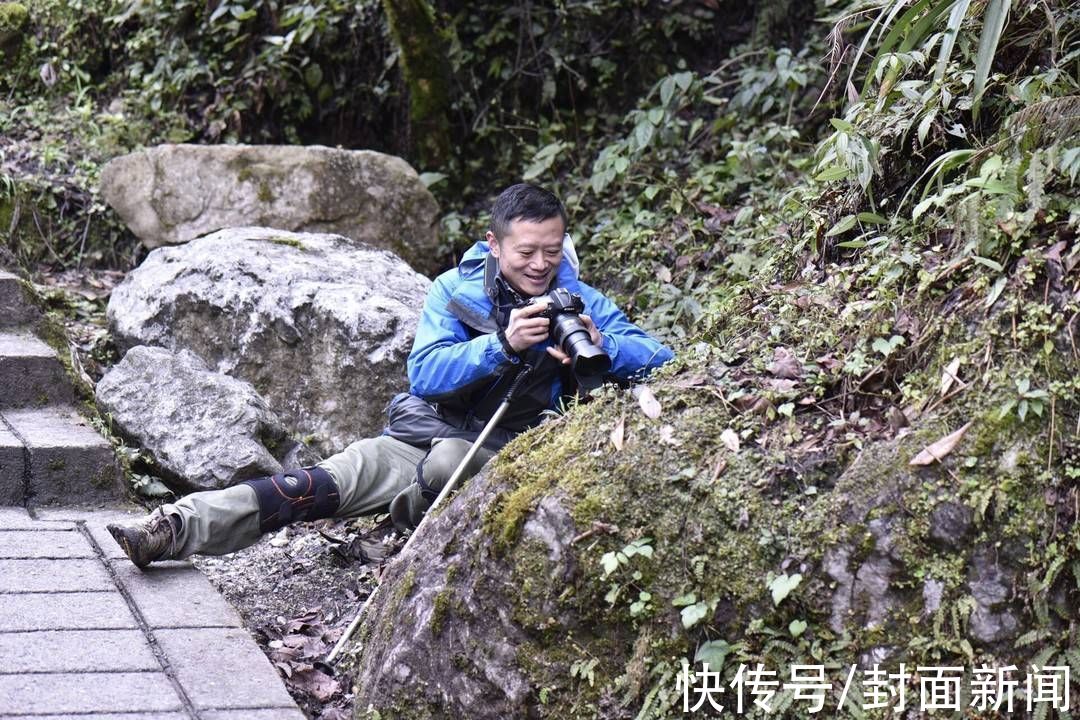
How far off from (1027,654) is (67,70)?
7.95 m

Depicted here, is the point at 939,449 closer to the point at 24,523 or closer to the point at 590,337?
the point at 590,337

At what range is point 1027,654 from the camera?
277cm

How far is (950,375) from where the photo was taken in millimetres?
3027

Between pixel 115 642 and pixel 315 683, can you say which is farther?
pixel 315 683

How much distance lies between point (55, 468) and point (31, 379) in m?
0.73

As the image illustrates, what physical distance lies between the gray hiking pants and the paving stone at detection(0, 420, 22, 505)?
0.92m

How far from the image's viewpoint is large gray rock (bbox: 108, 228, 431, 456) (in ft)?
17.8

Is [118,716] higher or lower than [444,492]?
lower

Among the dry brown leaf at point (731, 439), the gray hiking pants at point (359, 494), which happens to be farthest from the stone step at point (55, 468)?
the dry brown leaf at point (731, 439)

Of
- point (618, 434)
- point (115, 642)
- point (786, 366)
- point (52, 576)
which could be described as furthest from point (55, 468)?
point (786, 366)

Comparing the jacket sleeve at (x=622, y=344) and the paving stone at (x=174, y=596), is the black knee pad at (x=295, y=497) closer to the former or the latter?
the paving stone at (x=174, y=596)

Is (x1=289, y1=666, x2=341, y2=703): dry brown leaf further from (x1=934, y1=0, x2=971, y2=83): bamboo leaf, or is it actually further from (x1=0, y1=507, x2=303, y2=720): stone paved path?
(x1=934, y1=0, x2=971, y2=83): bamboo leaf

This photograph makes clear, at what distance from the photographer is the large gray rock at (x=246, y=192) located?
7.00 metres

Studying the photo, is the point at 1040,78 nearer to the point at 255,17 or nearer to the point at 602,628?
the point at 602,628
